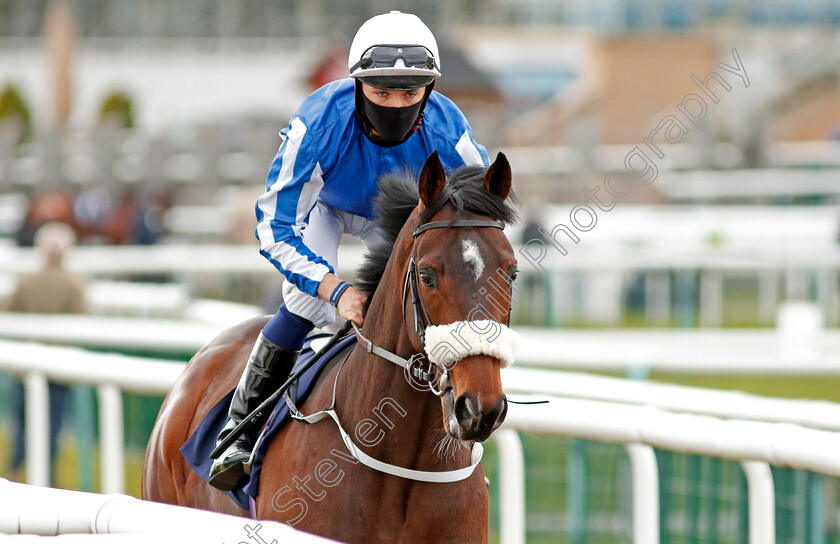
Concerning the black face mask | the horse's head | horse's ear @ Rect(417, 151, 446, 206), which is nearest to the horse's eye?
the horse's head

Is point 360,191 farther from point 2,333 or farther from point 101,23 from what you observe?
point 101,23

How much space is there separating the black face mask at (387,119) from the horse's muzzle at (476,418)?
95cm

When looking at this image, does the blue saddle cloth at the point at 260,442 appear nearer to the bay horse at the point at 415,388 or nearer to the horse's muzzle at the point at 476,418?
the bay horse at the point at 415,388

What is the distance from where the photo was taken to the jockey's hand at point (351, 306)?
10.1 ft

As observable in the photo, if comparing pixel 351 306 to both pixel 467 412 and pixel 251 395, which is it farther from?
pixel 467 412

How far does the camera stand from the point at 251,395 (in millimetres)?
3418

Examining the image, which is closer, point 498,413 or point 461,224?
point 498,413

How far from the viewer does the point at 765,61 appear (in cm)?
2453

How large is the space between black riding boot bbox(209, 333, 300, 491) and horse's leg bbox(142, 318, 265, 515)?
311 millimetres

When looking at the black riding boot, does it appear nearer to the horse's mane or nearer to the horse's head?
the horse's mane

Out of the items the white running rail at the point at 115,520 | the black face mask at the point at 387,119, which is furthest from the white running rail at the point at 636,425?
the white running rail at the point at 115,520

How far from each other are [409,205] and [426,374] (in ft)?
1.67

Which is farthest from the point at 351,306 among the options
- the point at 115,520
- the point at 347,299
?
the point at 115,520

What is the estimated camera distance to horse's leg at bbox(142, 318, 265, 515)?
3.80m
